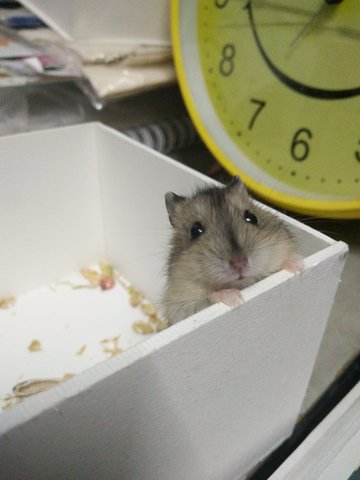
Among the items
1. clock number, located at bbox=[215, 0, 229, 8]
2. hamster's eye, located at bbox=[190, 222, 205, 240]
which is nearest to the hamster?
hamster's eye, located at bbox=[190, 222, 205, 240]

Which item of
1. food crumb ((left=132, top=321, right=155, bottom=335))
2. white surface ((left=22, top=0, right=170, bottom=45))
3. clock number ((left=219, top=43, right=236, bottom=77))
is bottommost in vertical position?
food crumb ((left=132, top=321, right=155, bottom=335))

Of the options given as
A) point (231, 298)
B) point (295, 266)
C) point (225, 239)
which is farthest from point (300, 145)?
point (231, 298)

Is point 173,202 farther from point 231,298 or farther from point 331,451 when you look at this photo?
point 331,451

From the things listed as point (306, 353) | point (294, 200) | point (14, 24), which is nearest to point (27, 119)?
point (14, 24)

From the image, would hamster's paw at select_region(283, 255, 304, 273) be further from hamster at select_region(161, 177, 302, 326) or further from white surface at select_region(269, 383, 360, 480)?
white surface at select_region(269, 383, 360, 480)

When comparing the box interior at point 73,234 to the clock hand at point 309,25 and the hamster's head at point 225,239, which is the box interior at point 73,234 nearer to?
the hamster's head at point 225,239

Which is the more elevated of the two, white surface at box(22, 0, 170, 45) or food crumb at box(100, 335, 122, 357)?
white surface at box(22, 0, 170, 45)

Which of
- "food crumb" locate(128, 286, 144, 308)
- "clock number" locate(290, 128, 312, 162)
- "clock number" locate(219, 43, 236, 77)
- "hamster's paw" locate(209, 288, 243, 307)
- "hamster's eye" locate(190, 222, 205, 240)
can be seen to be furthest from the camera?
"food crumb" locate(128, 286, 144, 308)
